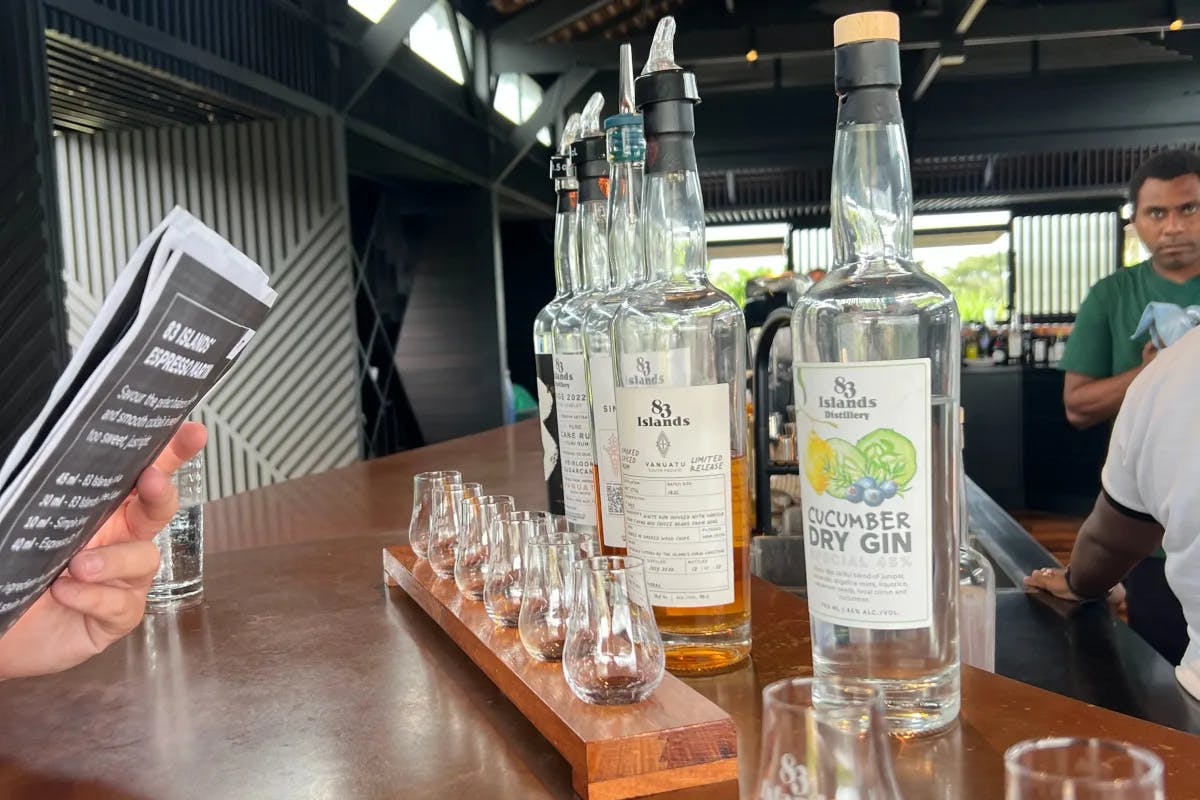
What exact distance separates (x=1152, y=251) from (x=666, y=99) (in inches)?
117

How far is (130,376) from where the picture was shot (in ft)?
1.83

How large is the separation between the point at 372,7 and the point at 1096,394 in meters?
4.78

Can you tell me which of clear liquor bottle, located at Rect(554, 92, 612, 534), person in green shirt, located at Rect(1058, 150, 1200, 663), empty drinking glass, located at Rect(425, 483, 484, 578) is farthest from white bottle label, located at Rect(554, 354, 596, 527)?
person in green shirt, located at Rect(1058, 150, 1200, 663)

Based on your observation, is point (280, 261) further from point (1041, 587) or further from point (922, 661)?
point (922, 661)

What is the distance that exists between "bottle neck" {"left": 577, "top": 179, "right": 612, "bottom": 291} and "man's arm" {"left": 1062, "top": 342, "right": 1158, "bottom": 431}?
2634mm

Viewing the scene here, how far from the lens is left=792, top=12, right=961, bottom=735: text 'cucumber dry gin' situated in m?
0.63

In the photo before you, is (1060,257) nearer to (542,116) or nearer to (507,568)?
(542,116)

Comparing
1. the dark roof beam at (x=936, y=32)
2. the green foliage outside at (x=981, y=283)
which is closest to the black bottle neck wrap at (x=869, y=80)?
the dark roof beam at (x=936, y=32)

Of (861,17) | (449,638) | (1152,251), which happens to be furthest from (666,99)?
(1152,251)

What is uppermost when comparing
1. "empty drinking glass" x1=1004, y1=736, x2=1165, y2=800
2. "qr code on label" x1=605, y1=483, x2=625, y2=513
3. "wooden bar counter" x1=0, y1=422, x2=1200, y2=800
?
"qr code on label" x1=605, y1=483, x2=625, y2=513

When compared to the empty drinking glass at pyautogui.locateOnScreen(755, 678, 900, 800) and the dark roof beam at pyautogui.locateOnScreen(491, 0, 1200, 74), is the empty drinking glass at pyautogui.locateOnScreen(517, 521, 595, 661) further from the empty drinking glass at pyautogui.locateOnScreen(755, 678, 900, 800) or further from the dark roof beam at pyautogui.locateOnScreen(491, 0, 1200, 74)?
the dark roof beam at pyautogui.locateOnScreen(491, 0, 1200, 74)

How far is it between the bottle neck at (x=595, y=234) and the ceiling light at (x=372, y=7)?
529 cm

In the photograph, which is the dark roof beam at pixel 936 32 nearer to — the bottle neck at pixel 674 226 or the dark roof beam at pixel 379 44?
the dark roof beam at pixel 379 44

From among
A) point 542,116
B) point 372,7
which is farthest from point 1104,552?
point 542,116
